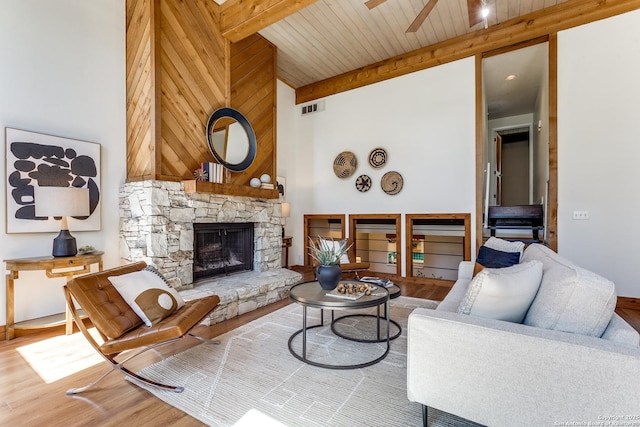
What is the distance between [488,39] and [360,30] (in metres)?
1.94

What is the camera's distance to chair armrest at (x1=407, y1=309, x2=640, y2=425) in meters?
1.13

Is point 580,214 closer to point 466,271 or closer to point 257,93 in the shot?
point 466,271

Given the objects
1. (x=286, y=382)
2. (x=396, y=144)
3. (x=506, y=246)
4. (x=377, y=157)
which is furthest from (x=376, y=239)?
(x=286, y=382)

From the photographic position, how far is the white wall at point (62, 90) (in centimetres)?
283

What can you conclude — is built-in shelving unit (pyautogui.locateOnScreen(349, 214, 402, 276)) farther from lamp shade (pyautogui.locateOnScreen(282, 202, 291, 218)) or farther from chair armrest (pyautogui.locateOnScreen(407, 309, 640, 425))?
chair armrest (pyautogui.locateOnScreen(407, 309, 640, 425))

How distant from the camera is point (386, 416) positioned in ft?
5.53

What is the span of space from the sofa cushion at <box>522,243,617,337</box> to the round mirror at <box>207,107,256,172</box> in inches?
152

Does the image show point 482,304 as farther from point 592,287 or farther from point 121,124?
point 121,124

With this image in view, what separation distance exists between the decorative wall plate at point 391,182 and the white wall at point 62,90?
4019 mm

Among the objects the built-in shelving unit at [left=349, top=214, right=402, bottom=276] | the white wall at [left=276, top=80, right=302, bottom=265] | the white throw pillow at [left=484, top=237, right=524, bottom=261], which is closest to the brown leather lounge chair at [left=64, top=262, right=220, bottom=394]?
the white throw pillow at [left=484, top=237, right=524, bottom=261]

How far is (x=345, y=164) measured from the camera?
5.78 metres

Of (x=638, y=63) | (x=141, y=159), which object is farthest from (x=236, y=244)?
(x=638, y=63)

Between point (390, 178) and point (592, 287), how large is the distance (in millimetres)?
4069

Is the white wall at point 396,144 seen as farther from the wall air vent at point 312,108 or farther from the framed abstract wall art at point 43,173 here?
the framed abstract wall art at point 43,173
